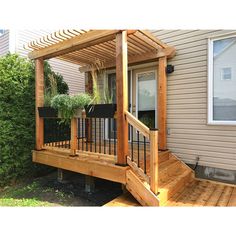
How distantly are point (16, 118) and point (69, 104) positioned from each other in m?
1.53

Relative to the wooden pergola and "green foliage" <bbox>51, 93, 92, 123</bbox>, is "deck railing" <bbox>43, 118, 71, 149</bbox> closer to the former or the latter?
the wooden pergola

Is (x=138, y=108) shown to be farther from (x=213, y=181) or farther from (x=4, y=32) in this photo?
(x=4, y=32)

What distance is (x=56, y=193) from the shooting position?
4.09 metres

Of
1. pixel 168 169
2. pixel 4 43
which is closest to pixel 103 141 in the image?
pixel 168 169

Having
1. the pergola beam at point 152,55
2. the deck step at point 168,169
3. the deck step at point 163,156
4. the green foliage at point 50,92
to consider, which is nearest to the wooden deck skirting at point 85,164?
the deck step at point 168,169

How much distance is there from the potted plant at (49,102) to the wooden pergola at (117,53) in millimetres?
128

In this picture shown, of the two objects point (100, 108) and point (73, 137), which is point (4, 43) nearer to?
point (73, 137)

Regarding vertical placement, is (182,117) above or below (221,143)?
above

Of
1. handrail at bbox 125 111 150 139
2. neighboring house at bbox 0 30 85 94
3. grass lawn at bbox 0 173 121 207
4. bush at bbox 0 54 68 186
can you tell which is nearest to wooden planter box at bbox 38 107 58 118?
bush at bbox 0 54 68 186

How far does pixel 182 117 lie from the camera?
467cm

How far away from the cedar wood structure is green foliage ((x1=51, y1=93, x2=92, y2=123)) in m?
0.25
